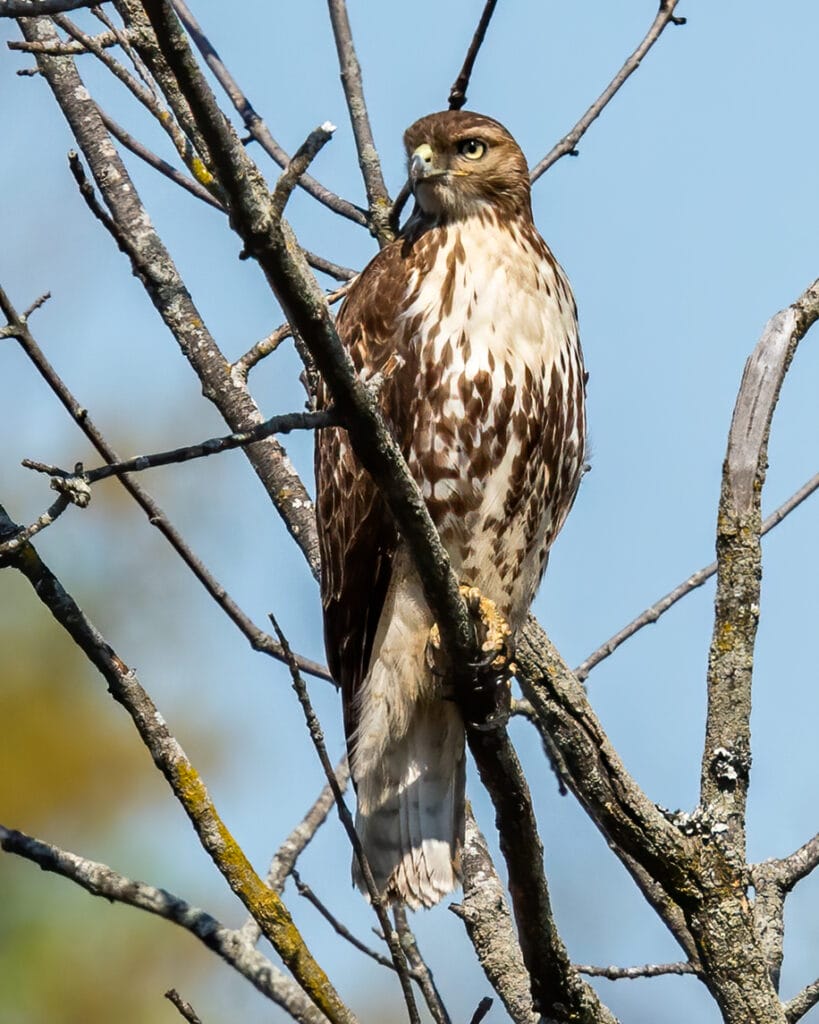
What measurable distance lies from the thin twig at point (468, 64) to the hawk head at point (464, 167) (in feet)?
0.39

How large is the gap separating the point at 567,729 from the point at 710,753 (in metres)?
0.39

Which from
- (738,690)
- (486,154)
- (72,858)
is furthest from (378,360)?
(72,858)

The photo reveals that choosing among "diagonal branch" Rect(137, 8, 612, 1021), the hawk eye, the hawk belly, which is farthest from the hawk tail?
the hawk eye

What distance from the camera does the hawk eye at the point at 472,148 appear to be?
4391mm

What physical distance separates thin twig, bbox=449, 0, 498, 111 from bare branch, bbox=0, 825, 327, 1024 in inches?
108

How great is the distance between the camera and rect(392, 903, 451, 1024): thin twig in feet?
10.1

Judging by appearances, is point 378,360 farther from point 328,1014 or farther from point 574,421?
point 328,1014

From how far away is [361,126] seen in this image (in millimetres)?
4684

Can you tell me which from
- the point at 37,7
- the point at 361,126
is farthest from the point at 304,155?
the point at 361,126

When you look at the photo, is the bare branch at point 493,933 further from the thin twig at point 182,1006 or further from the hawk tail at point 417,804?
the thin twig at point 182,1006

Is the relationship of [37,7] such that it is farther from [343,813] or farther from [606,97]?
[606,97]

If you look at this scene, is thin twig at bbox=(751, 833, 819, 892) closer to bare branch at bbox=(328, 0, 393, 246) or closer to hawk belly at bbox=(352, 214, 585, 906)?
hawk belly at bbox=(352, 214, 585, 906)

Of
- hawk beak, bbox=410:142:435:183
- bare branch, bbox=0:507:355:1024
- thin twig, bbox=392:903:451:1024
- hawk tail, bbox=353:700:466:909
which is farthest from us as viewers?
hawk beak, bbox=410:142:435:183

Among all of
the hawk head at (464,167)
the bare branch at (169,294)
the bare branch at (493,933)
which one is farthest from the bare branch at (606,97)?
the bare branch at (493,933)
